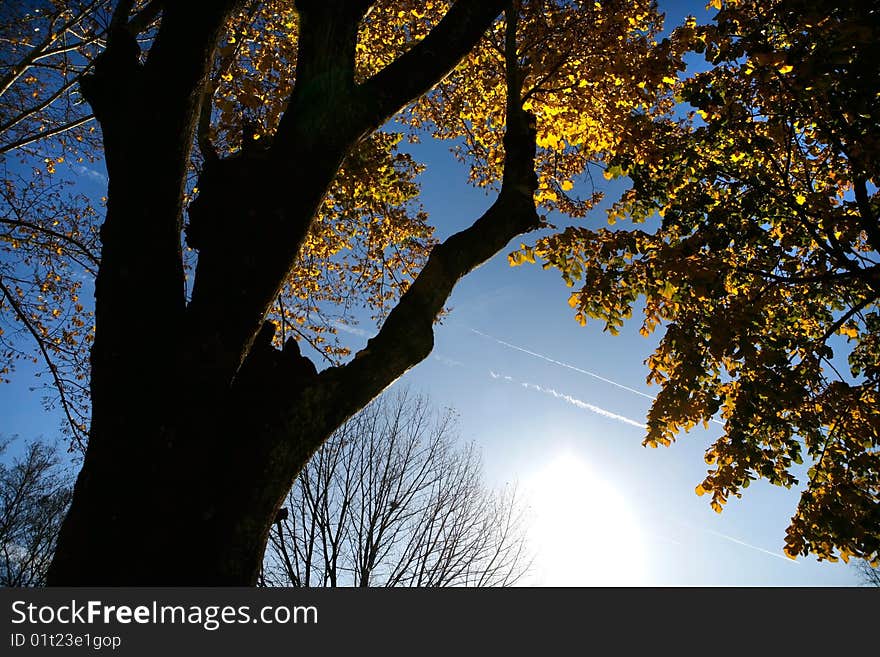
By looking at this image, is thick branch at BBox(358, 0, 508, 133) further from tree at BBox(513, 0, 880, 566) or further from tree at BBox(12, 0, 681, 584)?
tree at BBox(513, 0, 880, 566)

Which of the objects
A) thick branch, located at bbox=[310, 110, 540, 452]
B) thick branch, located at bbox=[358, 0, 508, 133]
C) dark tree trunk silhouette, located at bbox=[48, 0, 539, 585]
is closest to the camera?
dark tree trunk silhouette, located at bbox=[48, 0, 539, 585]

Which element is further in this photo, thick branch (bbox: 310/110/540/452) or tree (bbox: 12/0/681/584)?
thick branch (bbox: 310/110/540/452)

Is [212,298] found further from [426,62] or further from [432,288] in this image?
[426,62]

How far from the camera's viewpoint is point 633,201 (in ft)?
17.8

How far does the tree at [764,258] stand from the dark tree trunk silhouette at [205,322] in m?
2.43

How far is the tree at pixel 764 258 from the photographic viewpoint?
3.92m

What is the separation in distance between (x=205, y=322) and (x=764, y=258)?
6273 millimetres

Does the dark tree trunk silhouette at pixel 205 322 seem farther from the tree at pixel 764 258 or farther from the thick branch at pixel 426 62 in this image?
the tree at pixel 764 258

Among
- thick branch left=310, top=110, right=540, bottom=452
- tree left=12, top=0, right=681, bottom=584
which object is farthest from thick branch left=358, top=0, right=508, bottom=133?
thick branch left=310, top=110, right=540, bottom=452

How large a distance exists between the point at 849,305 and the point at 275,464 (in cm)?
698

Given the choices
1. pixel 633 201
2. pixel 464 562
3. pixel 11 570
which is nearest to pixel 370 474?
pixel 464 562

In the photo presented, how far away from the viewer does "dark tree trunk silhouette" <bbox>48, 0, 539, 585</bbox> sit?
2.18 meters

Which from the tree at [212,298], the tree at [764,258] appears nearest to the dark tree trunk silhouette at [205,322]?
the tree at [212,298]

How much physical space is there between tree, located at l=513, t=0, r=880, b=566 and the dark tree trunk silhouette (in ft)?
7.99
